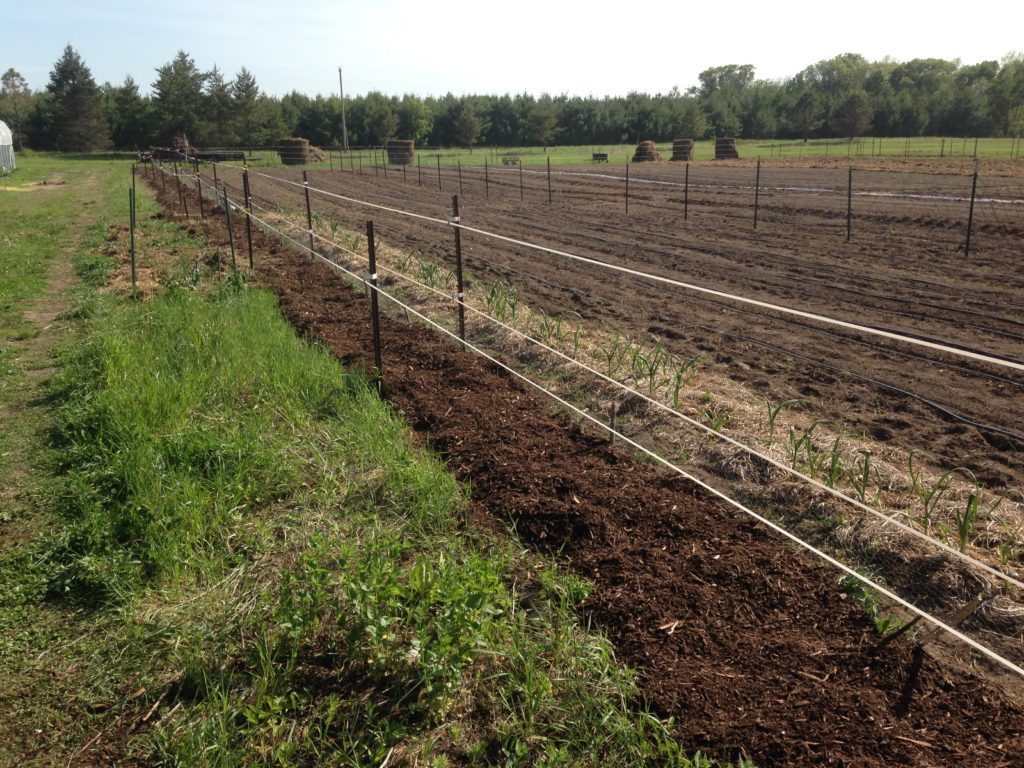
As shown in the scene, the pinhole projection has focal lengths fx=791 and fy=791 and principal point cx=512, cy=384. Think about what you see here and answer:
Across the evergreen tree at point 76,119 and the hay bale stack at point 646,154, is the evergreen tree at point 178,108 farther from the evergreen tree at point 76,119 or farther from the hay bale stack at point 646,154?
the hay bale stack at point 646,154

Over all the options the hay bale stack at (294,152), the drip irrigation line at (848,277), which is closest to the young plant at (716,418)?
the drip irrigation line at (848,277)

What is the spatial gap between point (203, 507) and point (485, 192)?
25.5 meters

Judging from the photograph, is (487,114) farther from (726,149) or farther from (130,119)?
(726,149)

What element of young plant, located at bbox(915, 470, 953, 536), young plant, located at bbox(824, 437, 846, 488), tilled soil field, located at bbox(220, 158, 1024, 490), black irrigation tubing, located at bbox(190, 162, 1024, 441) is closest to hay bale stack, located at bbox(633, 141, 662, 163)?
tilled soil field, located at bbox(220, 158, 1024, 490)

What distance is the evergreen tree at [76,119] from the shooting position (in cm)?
7581

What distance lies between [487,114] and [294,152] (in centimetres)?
4840

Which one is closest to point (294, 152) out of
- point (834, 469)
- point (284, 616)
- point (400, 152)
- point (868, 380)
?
point (400, 152)

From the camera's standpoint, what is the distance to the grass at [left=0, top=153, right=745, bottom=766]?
9.87 feet

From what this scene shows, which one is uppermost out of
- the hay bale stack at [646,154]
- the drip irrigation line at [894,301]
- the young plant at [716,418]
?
the hay bale stack at [646,154]

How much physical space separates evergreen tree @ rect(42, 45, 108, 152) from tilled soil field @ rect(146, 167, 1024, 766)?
3338 inches

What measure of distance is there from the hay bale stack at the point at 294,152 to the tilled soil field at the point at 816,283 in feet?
111

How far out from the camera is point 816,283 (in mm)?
11414

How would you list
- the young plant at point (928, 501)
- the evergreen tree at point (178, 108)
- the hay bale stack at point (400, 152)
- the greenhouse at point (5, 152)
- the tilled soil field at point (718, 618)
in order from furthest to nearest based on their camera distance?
the evergreen tree at point (178, 108), the hay bale stack at point (400, 152), the greenhouse at point (5, 152), the young plant at point (928, 501), the tilled soil field at point (718, 618)

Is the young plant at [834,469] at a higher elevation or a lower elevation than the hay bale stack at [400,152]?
lower
